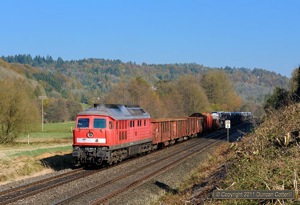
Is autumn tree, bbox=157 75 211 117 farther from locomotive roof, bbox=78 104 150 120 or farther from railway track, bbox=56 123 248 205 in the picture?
railway track, bbox=56 123 248 205

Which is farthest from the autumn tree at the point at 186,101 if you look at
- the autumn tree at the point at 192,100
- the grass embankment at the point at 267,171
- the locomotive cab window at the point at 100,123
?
the grass embankment at the point at 267,171

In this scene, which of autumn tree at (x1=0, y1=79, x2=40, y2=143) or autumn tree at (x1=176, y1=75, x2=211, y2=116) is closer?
autumn tree at (x1=0, y1=79, x2=40, y2=143)

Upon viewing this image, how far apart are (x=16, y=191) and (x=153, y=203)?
6513mm

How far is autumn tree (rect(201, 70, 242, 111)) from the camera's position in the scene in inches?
5492

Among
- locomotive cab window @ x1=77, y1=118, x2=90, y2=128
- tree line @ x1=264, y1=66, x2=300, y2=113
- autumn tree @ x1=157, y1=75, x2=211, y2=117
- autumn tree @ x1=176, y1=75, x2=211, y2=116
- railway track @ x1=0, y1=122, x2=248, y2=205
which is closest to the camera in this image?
railway track @ x1=0, y1=122, x2=248, y2=205

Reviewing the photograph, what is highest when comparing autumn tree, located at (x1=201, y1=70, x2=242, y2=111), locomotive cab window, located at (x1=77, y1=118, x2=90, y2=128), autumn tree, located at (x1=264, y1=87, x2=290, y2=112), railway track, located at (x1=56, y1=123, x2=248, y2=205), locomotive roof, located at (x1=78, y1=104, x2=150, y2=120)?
autumn tree, located at (x1=201, y1=70, x2=242, y2=111)

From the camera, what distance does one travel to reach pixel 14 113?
52.9 m

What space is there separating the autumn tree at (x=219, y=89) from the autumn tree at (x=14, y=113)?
91.2 metres

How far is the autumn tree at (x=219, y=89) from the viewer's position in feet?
458

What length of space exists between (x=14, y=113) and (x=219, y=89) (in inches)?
3792

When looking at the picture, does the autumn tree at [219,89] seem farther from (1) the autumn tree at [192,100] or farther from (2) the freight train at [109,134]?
(2) the freight train at [109,134]

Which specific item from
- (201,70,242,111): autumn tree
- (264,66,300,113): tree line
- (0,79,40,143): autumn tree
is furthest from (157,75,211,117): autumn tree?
(0,79,40,143): autumn tree

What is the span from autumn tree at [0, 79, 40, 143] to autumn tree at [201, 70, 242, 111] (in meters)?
91.2

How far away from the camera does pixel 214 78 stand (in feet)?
455
